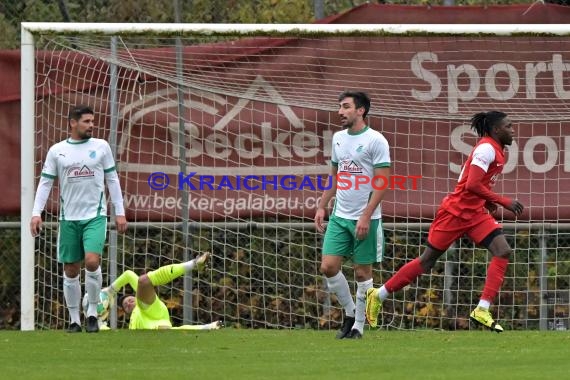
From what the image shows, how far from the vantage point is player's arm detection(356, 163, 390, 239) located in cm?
1141

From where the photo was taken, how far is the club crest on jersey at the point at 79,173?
41.5 ft

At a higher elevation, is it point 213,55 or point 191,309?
point 213,55

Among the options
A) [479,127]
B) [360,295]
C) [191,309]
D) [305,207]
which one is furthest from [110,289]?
[479,127]

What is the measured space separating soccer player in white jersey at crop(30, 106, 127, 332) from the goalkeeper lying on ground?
925 mm

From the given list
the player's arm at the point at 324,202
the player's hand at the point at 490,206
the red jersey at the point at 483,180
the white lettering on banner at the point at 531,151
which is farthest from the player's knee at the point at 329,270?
the white lettering on banner at the point at 531,151

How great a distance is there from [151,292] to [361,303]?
2.76 m

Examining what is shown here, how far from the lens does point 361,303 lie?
11.7m

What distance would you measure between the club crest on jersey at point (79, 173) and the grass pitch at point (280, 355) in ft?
4.43

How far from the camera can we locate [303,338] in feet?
39.1

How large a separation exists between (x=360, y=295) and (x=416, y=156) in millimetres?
3408

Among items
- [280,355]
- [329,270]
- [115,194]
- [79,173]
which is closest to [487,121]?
[329,270]

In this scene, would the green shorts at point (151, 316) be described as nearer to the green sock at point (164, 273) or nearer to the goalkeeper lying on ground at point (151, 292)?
the goalkeeper lying on ground at point (151, 292)

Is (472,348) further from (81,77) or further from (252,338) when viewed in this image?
(81,77)

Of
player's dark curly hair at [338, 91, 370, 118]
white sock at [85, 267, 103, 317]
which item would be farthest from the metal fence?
player's dark curly hair at [338, 91, 370, 118]
